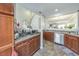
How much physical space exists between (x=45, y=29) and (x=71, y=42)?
1.63 ft

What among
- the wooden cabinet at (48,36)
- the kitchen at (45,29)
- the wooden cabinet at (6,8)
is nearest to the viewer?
the wooden cabinet at (6,8)

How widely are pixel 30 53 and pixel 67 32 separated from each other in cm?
72

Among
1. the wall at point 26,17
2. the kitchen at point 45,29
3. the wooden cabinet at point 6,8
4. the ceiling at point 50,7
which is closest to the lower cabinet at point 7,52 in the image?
the kitchen at point 45,29

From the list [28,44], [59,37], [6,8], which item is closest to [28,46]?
Result: [28,44]

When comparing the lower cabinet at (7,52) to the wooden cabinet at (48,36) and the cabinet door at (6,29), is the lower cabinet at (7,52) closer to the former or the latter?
the cabinet door at (6,29)

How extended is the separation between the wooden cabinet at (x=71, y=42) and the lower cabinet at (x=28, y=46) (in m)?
0.48

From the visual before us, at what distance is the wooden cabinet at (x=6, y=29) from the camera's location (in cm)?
172

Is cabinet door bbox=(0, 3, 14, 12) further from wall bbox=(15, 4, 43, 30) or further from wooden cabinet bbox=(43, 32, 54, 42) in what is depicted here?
wooden cabinet bbox=(43, 32, 54, 42)

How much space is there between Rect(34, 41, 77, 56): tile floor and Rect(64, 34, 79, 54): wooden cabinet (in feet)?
0.23

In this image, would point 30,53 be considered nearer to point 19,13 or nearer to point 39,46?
point 39,46

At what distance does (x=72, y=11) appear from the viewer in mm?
1849

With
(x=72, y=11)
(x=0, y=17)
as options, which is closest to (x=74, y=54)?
(x=72, y=11)

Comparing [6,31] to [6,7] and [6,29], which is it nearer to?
[6,29]

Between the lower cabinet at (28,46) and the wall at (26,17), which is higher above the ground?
the wall at (26,17)
